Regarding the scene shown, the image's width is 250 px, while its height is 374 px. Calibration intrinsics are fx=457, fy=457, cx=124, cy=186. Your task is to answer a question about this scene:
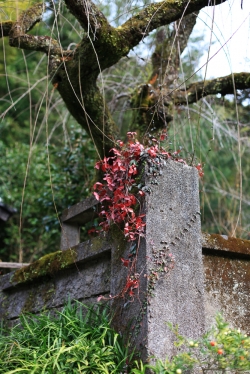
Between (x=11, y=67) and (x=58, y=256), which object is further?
(x=11, y=67)

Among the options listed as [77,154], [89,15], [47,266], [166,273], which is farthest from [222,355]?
[77,154]

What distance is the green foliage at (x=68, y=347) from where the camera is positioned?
2.18m

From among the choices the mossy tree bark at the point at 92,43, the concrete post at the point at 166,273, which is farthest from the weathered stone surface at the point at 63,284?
the mossy tree bark at the point at 92,43

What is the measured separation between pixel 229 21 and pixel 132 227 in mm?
1274

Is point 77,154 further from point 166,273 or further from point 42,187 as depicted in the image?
point 166,273

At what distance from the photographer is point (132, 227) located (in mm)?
2447

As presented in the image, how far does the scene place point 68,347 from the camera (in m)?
2.26

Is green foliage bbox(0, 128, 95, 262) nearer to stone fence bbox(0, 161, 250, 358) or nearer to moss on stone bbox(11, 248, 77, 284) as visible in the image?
moss on stone bbox(11, 248, 77, 284)

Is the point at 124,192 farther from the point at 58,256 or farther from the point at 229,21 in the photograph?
the point at 229,21

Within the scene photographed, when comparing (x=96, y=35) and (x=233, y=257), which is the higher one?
(x=96, y=35)

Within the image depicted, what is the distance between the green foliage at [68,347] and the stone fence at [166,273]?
0.35ft

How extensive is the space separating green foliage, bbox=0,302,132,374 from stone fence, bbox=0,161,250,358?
11cm

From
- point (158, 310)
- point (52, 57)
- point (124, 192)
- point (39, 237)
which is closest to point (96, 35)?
point (52, 57)

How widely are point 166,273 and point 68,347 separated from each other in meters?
0.61
